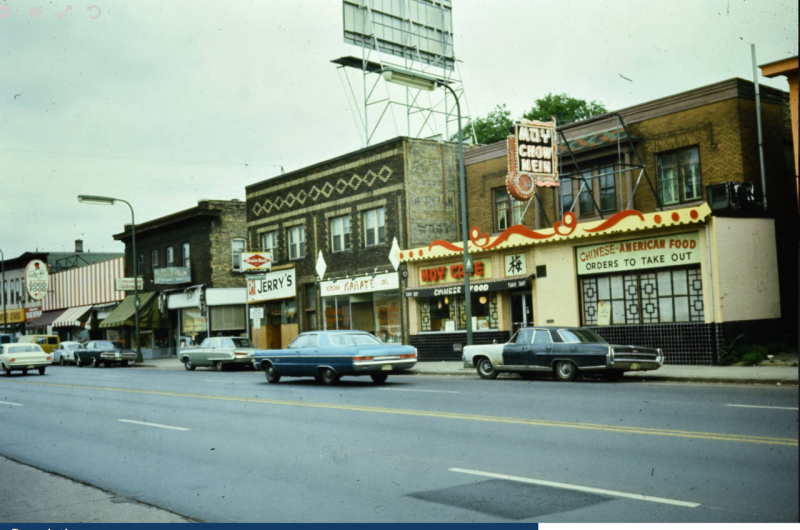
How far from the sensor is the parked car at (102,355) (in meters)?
42.3

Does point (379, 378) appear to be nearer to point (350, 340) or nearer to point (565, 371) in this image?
point (350, 340)

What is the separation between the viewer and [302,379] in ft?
79.9

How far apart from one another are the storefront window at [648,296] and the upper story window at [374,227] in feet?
35.5

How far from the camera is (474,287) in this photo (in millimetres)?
28656

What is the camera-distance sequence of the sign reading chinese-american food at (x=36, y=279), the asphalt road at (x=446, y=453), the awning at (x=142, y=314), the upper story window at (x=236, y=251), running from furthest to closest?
the sign reading chinese-american food at (x=36, y=279) → the awning at (x=142, y=314) → the upper story window at (x=236, y=251) → the asphalt road at (x=446, y=453)

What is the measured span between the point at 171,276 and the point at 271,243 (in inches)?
343

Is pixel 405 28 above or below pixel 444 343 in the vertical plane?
above

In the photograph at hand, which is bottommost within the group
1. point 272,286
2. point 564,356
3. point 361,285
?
point 564,356

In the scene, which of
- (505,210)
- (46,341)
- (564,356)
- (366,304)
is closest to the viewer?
(564,356)

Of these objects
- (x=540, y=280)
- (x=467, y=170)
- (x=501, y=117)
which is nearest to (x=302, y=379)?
(x=540, y=280)

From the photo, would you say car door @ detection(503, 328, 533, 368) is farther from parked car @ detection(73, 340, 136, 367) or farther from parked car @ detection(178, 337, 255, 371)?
parked car @ detection(73, 340, 136, 367)

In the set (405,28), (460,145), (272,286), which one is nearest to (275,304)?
(272,286)

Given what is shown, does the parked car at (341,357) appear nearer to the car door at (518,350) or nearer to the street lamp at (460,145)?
the car door at (518,350)

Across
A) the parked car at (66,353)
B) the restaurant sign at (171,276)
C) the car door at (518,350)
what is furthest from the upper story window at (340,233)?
the parked car at (66,353)
